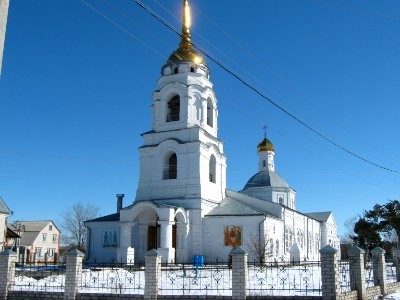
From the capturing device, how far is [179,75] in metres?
32.2

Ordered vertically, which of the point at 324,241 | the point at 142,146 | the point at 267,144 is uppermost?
the point at 267,144

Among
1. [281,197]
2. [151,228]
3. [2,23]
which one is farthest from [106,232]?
[2,23]

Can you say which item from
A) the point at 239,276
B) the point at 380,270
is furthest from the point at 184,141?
the point at 239,276

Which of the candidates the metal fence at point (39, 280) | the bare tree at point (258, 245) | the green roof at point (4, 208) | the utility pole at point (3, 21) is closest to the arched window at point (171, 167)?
the bare tree at point (258, 245)

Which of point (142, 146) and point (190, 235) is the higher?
point (142, 146)

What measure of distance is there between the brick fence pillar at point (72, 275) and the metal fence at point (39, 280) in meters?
1.18

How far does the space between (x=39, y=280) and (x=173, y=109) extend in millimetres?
17347

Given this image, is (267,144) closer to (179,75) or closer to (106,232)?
(179,75)

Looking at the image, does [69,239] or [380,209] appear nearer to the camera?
[380,209]

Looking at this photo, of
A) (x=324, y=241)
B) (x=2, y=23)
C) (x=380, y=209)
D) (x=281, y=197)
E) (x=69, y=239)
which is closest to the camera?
(x=2, y=23)

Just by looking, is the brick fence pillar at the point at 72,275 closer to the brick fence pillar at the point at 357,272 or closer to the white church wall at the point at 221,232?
the brick fence pillar at the point at 357,272

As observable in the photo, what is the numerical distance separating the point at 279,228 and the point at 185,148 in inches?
342

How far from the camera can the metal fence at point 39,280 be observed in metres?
14.6

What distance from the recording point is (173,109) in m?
32.2
